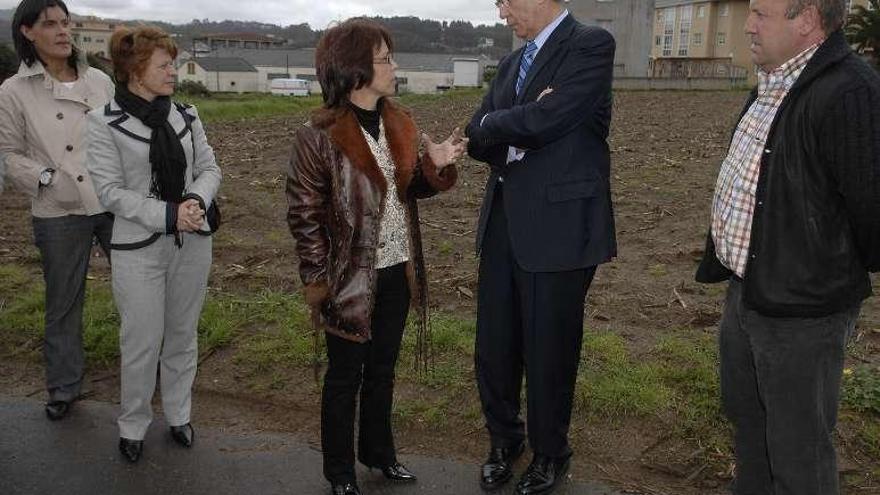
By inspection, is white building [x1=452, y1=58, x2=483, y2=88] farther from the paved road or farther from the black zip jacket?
the black zip jacket

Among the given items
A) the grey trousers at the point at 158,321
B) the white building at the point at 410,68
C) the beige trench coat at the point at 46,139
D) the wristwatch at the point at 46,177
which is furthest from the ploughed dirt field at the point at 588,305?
the white building at the point at 410,68

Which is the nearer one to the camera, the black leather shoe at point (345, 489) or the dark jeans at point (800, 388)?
the dark jeans at point (800, 388)

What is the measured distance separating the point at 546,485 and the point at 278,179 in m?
9.43

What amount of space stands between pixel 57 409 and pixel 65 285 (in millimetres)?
743

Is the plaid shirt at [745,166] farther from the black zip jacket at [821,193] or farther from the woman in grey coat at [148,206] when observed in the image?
the woman in grey coat at [148,206]

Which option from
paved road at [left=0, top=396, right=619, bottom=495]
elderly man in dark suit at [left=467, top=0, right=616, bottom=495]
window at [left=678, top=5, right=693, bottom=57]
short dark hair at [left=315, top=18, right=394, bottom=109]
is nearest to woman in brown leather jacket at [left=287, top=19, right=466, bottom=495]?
short dark hair at [left=315, top=18, right=394, bottom=109]

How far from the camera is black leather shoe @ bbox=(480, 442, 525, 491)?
3794 mm

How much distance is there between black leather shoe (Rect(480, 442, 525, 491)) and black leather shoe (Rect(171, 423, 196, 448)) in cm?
166

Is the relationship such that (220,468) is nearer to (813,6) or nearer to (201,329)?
(201,329)

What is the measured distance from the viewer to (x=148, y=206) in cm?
382

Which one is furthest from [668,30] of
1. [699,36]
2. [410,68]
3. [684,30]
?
[410,68]

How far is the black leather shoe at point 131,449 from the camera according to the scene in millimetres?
3996

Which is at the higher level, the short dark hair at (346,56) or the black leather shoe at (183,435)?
the short dark hair at (346,56)

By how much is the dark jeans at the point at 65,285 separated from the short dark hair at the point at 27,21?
958mm
